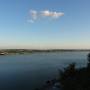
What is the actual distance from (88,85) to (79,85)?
930 mm

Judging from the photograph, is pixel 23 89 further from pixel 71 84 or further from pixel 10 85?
pixel 71 84

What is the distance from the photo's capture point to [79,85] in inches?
883

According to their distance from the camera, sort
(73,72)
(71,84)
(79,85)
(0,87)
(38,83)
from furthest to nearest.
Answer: (38,83)
(0,87)
(73,72)
(71,84)
(79,85)

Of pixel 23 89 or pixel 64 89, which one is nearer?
pixel 64 89

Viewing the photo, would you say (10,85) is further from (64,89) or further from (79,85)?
(79,85)

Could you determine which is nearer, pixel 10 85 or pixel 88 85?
pixel 88 85

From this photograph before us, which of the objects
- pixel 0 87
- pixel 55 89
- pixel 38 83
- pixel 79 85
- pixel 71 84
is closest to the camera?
pixel 79 85

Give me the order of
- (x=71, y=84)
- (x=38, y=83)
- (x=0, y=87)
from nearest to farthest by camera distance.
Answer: (x=71, y=84)
(x=0, y=87)
(x=38, y=83)

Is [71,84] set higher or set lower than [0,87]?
higher

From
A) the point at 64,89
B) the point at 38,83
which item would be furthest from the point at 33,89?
the point at 64,89

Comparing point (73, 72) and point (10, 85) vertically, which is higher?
point (73, 72)

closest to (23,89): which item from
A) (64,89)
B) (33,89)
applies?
(33,89)

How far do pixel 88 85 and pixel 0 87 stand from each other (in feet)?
67.7

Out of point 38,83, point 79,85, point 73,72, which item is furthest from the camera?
point 38,83
